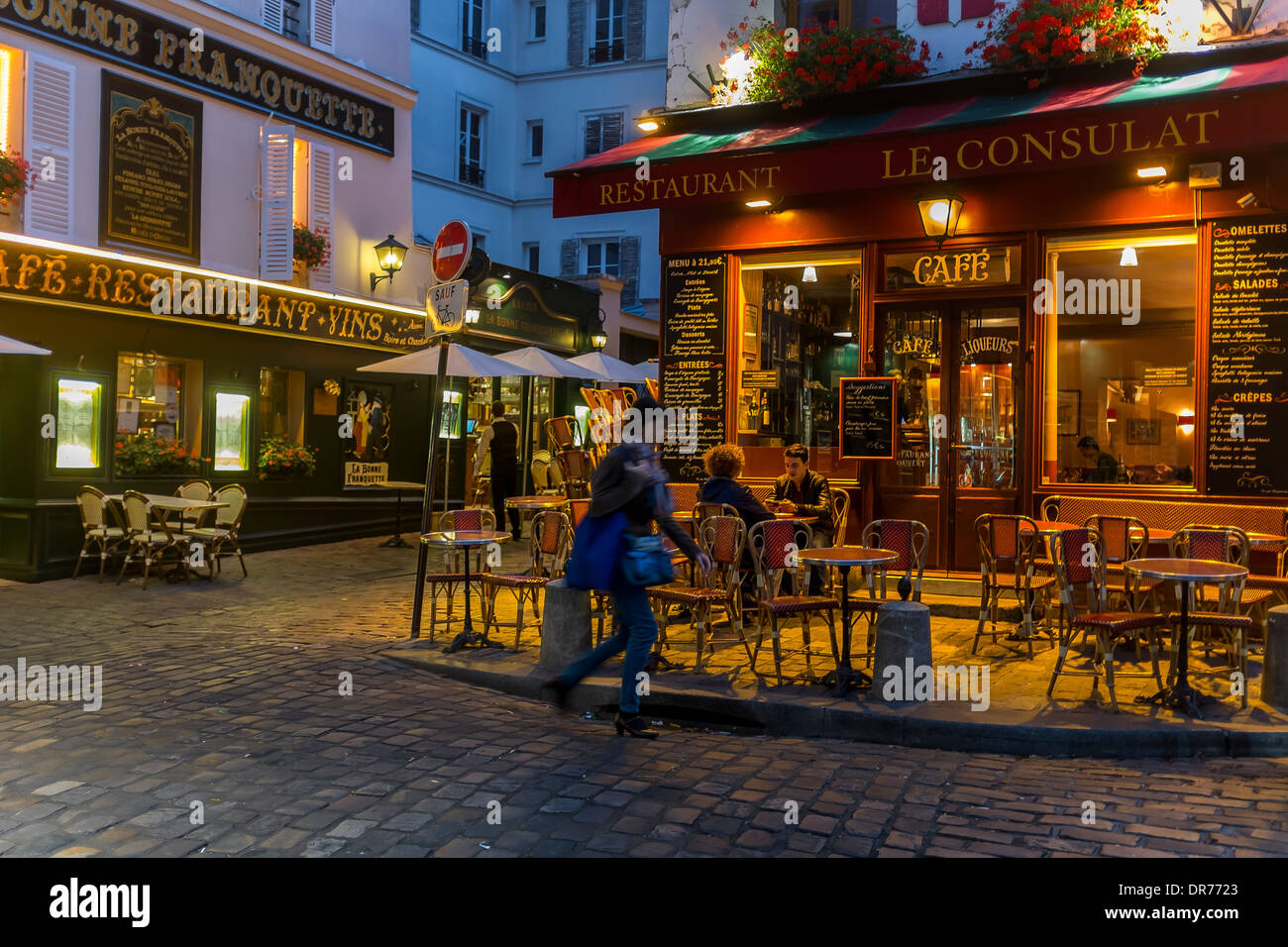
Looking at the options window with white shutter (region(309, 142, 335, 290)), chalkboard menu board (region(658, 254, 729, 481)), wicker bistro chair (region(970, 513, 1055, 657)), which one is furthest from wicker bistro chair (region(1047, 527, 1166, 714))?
window with white shutter (region(309, 142, 335, 290))

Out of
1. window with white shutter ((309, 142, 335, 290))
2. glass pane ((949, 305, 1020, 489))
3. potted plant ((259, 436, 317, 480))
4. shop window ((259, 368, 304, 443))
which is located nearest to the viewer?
glass pane ((949, 305, 1020, 489))

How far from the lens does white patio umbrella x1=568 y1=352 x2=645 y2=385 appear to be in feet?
49.5

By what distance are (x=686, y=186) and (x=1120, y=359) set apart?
4316mm

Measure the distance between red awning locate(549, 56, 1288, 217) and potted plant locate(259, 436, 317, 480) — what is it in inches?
264

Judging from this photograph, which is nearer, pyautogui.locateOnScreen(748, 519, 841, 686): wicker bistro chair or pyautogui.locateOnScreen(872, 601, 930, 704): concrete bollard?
pyautogui.locateOnScreen(872, 601, 930, 704): concrete bollard

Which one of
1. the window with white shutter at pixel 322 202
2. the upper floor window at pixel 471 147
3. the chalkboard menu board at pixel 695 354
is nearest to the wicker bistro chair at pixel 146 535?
the window with white shutter at pixel 322 202

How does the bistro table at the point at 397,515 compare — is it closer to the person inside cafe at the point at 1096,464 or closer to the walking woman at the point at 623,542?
the person inside cafe at the point at 1096,464

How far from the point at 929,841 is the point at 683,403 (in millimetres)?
7413

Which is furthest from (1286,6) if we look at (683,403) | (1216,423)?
(683,403)

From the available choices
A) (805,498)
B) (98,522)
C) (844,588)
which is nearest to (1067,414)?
(805,498)

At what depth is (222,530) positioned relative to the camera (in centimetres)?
1202

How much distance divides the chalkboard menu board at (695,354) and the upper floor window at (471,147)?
15.8 meters

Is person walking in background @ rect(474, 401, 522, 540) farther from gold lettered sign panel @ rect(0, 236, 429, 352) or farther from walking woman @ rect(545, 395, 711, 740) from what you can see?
walking woman @ rect(545, 395, 711, 740)

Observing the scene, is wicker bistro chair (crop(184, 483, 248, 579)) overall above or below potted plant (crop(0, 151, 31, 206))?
below
